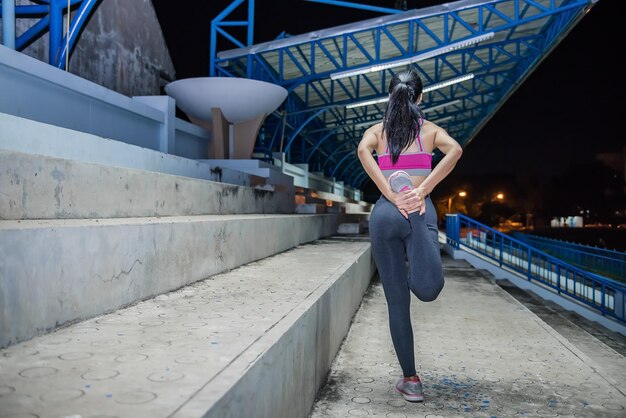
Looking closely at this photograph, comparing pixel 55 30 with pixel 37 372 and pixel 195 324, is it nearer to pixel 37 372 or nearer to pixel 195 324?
pixel 195 324

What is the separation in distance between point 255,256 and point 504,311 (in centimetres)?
321

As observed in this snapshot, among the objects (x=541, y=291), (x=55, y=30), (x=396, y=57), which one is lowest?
(x=541, y=291)

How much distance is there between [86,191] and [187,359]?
5.66ft

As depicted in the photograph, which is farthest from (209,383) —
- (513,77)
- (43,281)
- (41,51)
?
(513,77)

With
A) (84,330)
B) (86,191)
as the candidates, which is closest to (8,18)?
(86,191)

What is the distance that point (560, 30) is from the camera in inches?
680

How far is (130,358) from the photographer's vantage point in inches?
70.4

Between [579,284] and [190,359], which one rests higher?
[190,359]

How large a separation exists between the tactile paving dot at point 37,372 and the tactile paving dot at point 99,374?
0.11 m

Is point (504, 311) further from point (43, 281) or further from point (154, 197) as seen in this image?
point (43, 281)

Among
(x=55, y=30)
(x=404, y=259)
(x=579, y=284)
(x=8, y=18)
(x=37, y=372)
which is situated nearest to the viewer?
(x=37, y=372)

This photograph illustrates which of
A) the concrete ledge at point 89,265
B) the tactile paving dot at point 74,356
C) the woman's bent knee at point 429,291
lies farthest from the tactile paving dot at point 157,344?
the woman's bent knee at point 429,291

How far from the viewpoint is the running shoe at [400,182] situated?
2.59 meters

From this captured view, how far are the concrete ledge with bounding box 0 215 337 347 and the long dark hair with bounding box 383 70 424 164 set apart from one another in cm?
151
